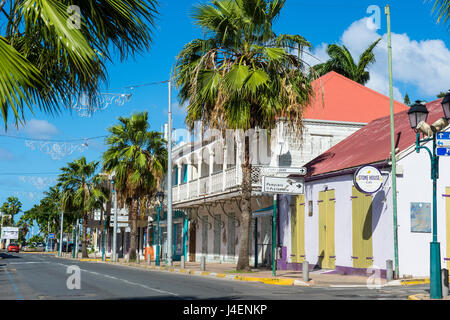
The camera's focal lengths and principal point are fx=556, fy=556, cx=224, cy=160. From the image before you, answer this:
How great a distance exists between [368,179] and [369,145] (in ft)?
13.9

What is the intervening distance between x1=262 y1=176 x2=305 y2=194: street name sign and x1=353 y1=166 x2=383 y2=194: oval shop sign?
216cm

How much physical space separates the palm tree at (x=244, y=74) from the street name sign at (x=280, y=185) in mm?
1994

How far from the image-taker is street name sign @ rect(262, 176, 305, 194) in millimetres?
19188

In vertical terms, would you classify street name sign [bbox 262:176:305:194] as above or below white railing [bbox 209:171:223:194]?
below

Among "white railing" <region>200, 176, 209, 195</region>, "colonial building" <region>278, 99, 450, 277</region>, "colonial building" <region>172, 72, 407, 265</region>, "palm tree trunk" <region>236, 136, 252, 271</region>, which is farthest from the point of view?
"white railing" <region>200, 176, 209, 195</region>

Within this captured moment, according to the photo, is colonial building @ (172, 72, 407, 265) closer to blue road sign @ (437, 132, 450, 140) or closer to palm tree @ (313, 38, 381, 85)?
blue road sign @ (437, 132, 450, 140)

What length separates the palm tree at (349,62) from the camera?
46.4 metres

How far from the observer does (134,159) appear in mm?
36438

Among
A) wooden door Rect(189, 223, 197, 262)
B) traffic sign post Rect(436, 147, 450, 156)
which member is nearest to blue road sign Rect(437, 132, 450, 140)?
traffic sign post Rect(436, 147, 450, 156)

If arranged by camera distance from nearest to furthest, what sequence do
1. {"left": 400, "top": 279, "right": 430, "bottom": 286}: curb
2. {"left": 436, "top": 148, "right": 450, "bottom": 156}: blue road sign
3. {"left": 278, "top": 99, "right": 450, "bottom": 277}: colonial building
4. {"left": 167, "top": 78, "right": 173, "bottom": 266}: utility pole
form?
{"left": 436, "top": 148, "right": 450, "bottom": 156}: blue road sign < {"left": 400, "top": 279, "right": 430, "bottom": 286}: curb < {"left": 278, "top": 99, "right": 450, "bottom": 277}: colonial building < {"left": 167, "top": 78, "right": 173, "bottom": 266}: utility pole

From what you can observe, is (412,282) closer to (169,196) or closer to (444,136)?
(444,136)
